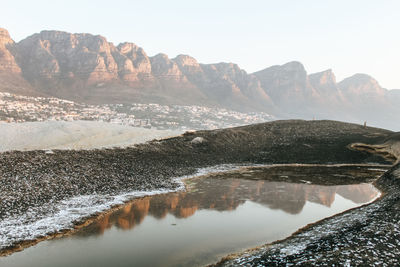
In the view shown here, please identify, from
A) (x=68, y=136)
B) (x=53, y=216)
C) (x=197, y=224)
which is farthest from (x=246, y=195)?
(x=68, y=136)

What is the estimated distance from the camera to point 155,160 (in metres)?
39.0

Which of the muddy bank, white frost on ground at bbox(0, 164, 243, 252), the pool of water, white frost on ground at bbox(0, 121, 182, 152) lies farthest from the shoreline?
white frost on ground at bbox(0, 121, 182, 152)

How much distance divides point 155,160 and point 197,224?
2054 cm

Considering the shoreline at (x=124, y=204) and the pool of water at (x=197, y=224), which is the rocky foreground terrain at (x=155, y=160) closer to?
the shoreline at (x=124, y=204)

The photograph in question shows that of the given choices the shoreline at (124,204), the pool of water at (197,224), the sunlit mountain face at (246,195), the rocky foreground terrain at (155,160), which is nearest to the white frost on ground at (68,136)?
the rocky foreground terrain at (155,160)

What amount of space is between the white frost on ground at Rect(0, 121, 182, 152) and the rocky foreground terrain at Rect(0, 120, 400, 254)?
4.06 meters

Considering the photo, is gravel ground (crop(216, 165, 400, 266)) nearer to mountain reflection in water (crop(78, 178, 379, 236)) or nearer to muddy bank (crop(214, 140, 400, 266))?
muddy bank (crop(214, 140, 400, 266))

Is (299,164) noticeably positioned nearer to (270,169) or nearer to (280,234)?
(270,169)

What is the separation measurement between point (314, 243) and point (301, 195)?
1338 centimetres

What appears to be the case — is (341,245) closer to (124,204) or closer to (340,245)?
(340,245)

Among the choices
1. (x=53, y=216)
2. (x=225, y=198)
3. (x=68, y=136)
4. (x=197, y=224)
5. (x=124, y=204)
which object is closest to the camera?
(x=53, y=216)

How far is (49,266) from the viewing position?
44.5 ft

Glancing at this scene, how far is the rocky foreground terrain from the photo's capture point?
21562mm

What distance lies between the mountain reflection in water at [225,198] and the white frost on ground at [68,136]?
1832 centimetres
